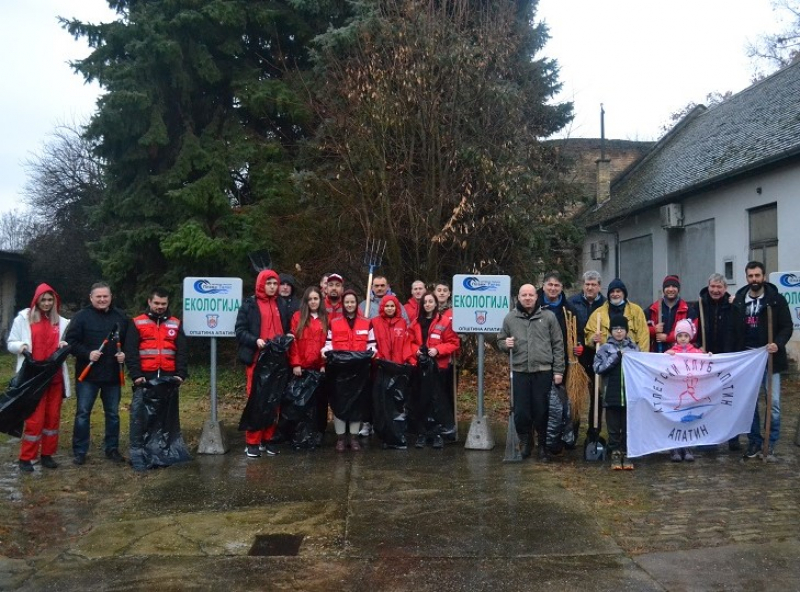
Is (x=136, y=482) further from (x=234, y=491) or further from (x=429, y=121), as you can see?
(x=429, y=121)

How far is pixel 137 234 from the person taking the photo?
55.8 ft

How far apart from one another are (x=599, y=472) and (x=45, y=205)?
34945mm

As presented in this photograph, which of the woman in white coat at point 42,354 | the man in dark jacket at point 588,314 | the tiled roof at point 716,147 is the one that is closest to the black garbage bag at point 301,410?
the woman in white coat at point 42,354

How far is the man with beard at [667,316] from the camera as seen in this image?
341 inches

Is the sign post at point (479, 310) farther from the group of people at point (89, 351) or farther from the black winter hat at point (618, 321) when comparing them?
the group of people at point (89, 351)

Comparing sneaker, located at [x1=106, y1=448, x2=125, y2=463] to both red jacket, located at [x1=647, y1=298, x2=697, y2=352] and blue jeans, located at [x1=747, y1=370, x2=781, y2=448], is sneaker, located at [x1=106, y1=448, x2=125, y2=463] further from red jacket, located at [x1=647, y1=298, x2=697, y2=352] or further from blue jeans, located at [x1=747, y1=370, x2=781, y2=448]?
blue jeans, located at [x1=747, y1=370, x2=781, y2=448]

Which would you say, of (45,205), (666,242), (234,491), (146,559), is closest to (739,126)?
(666,242)

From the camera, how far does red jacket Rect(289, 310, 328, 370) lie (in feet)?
28.6

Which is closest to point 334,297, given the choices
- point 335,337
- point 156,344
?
point 335,337

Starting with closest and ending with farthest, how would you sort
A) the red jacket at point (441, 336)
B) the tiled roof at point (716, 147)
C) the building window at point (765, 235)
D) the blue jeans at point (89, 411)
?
1. the blue jeans at point (89, 411)
2. the red jacket at point (441, 336)
3. the building window at point (765, 235)
4. the tiled roof at point (716, 147)

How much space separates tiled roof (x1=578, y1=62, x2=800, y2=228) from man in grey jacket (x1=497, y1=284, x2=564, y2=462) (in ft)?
33.3

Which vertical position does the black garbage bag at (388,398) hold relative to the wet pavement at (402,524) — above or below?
above

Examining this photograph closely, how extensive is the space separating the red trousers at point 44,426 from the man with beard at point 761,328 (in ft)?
23.5

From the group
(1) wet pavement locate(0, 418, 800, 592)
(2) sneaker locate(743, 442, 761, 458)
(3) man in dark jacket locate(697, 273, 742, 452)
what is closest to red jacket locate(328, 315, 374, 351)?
(1) wet pavement locate(0, 418, 800, 592)
